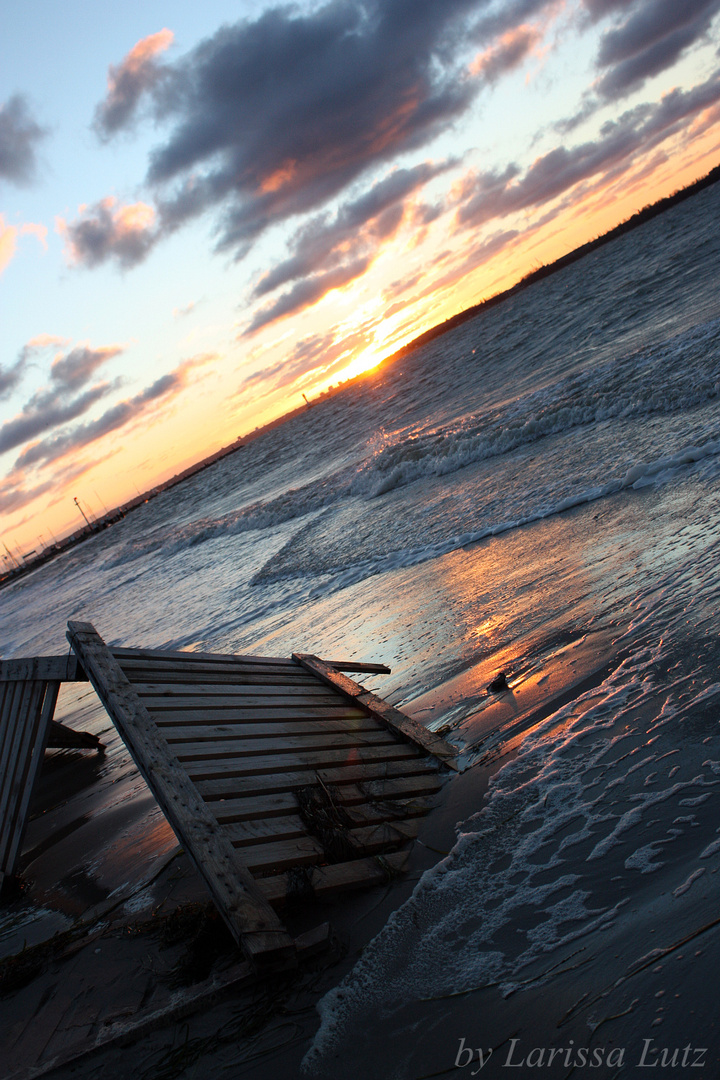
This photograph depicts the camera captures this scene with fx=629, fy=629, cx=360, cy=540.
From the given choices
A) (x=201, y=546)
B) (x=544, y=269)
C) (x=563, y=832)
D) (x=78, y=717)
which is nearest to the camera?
(x=563, y=832)

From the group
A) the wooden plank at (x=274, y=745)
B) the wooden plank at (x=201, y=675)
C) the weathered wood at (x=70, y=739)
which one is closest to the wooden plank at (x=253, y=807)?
the wooden plank at (x=274, y=745)

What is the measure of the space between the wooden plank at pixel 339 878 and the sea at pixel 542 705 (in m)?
0.24

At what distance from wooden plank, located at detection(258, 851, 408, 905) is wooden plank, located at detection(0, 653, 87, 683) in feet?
7.46

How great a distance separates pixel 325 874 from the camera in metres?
3.32

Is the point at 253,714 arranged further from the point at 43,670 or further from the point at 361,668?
the point at 43,670

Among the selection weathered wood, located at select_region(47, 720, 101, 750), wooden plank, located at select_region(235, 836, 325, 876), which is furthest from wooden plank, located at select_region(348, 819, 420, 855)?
weathered wood, located at select_region(47, 720, 101, 750)

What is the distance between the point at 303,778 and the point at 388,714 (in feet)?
3.62

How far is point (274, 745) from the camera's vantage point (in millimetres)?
4301

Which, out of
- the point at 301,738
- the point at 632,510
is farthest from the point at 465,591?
the point at 301,738

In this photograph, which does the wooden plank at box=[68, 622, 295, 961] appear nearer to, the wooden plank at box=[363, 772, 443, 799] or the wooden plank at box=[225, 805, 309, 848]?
the wooden plank at box=[225, 805, 309, 848]

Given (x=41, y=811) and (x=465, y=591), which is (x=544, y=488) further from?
(x=41, y=811)

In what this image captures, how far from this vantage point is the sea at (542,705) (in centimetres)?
231

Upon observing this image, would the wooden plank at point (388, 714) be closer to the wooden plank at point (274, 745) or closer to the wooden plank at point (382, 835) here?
the wooden plank at point (274, 745)

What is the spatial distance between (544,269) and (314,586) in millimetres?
132866
